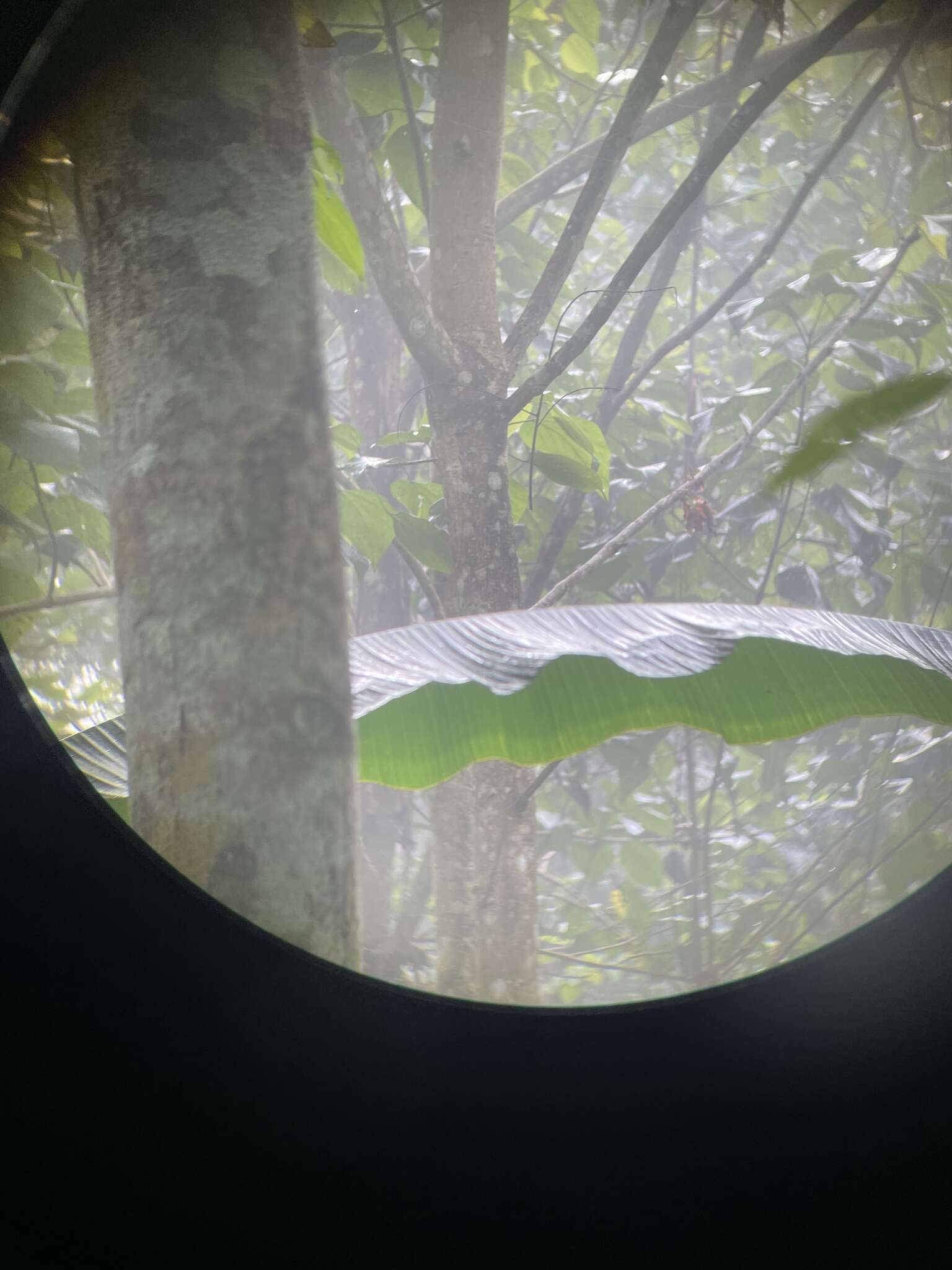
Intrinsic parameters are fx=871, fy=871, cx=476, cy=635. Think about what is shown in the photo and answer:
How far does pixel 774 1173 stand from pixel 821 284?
834mm

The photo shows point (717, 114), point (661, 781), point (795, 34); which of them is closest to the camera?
point (795, 34)

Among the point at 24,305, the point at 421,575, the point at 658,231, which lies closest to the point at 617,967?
the point at 421,575

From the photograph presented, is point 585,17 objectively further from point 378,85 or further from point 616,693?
point 616,693

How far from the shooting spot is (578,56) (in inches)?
33.3

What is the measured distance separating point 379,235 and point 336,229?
256 millimetres

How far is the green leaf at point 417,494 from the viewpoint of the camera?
97cm

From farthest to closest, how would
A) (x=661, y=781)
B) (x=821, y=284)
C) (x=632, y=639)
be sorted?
(x=661, y=781) < (x=821, y=284) < (x=632, y=639)

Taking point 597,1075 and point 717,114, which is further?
point 717,114

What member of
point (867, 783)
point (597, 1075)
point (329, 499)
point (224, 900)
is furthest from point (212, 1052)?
point (867, 783)

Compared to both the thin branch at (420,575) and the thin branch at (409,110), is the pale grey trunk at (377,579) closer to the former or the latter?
the thin branch at (420,575)

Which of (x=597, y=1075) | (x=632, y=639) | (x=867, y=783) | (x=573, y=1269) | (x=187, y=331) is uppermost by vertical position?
(x=187, y=331)

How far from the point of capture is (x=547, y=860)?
134 cm

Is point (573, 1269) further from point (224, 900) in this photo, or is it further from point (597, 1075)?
point (224, 900)

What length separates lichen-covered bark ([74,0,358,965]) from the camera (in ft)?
1.59
